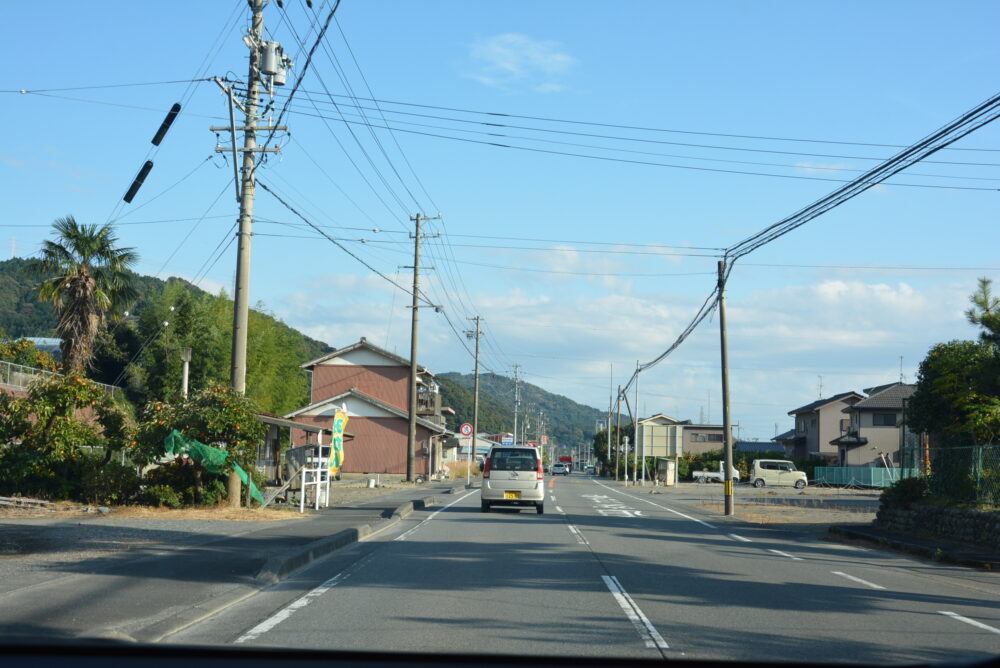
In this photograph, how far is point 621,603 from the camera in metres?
9.90

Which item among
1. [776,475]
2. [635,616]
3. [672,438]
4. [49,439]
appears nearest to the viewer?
[635,616]

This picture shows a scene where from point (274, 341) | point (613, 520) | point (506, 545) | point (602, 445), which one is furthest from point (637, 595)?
point (602, 445)

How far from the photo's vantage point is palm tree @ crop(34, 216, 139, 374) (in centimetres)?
3662

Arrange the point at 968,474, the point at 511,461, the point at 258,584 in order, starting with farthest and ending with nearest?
the point at 511,461
the point at 968,474
the point at 258,584

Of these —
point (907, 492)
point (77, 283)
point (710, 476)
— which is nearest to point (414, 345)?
point (77, 283)

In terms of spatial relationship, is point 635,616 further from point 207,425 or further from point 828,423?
point 828,423

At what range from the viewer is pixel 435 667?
14.1 feet

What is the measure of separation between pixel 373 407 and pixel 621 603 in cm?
4983

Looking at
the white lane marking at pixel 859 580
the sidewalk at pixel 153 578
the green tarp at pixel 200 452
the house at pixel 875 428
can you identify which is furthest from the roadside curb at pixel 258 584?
the house at pixel 875 428

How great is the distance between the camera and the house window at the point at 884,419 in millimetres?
64875

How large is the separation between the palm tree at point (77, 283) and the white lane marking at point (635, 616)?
102ft

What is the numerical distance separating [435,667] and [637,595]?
6694mm

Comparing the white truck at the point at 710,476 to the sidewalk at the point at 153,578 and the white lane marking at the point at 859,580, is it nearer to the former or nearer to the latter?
the sidewalk at the point at 153,578

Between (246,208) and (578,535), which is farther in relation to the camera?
(246,208)
